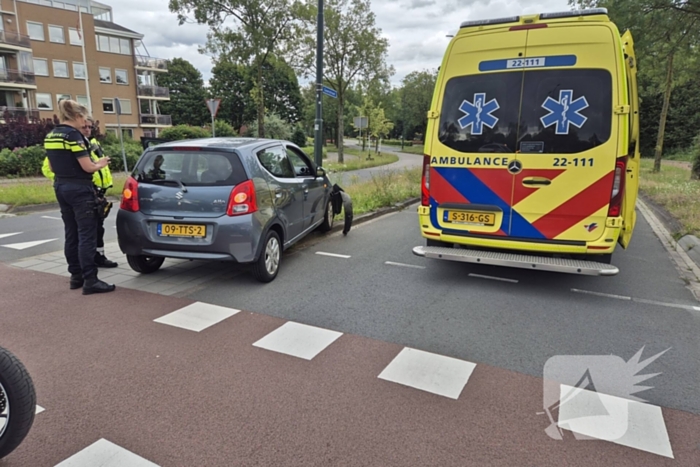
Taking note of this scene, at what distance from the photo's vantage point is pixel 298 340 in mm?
3844

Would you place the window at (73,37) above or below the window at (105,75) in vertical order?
above

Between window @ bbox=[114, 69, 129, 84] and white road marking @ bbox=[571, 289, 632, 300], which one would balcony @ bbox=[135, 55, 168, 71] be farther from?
white road marking @ bbox=[571, 289, 632, 300]

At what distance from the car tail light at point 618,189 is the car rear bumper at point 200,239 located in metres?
3.68

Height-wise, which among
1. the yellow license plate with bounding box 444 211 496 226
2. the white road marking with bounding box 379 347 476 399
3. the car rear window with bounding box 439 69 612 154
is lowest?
the white road marking with bounding box 379 347 476 399

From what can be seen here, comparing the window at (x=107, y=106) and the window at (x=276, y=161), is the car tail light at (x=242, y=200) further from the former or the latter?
the window at (x=107, y=106)

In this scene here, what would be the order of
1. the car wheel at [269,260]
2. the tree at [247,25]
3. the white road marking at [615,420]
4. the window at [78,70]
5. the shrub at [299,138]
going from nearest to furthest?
1. the white road marking at [615,420]
2. the car wheel at [269,260]
3. the tree at [247,25]
4. the window at [78,70]
5. the shrub at [299,138]

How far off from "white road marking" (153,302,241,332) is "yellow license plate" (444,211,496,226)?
2615mm

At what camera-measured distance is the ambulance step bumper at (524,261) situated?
456 cm

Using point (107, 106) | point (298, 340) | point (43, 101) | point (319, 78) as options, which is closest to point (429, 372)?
point (298, 340)

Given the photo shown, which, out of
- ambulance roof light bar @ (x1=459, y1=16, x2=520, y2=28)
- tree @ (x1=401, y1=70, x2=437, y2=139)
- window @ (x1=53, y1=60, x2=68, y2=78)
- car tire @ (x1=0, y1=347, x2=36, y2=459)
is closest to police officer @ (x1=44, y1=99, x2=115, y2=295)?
car tire @ (x1=0, y1=347, x2=36, y2=459)

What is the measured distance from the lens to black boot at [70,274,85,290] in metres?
5.05

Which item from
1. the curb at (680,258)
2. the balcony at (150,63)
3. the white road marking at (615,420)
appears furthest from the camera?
the balcony at (150,63)

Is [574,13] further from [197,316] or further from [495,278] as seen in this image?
[197,316]

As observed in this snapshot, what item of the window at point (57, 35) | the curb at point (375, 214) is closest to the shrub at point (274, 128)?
the window at point (57, 35)
